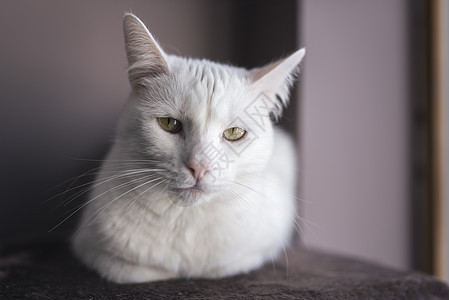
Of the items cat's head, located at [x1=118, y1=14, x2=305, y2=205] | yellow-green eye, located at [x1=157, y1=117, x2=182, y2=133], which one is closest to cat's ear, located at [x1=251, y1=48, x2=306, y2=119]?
cat's head, located at [x1=118, y1=14, x2=305, y2=205]

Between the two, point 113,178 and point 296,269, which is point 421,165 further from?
point 113,178

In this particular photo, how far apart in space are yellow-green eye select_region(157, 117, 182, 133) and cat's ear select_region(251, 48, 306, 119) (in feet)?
0.81

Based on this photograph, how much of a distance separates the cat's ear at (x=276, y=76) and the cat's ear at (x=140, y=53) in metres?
0.26

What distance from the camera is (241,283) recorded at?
3.72 feet

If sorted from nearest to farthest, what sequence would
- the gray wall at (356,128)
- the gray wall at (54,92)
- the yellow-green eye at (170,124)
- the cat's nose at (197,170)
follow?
the cat's nose at (197,170) < the yellow-green eye at (170,124) < the gray wall at (54,92) < the gray wall at (356,128)

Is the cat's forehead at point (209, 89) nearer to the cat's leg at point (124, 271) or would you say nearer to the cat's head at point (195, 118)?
the cat's head at point (195, 118)

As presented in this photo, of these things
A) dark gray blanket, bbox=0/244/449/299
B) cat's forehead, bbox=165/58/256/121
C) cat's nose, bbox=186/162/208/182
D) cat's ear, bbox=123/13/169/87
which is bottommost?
dark gray blanket, bbox=0/244/449/299

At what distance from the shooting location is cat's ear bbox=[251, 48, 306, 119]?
3.53ft

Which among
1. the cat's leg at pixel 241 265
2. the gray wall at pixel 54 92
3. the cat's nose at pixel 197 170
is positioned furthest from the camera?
the gray wall at pixel 54 92

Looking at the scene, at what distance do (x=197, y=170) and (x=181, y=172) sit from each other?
44mm

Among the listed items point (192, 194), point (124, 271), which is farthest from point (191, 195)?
point (124, 271)

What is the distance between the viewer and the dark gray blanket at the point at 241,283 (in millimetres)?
1002

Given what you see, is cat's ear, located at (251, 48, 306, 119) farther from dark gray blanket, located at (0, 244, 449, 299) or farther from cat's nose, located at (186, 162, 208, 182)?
dark gray blanket, located at (0, 244, 449, 299)

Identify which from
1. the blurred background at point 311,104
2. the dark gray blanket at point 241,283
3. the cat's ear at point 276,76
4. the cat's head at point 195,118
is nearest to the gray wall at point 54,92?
the blurred background at point 311,104
